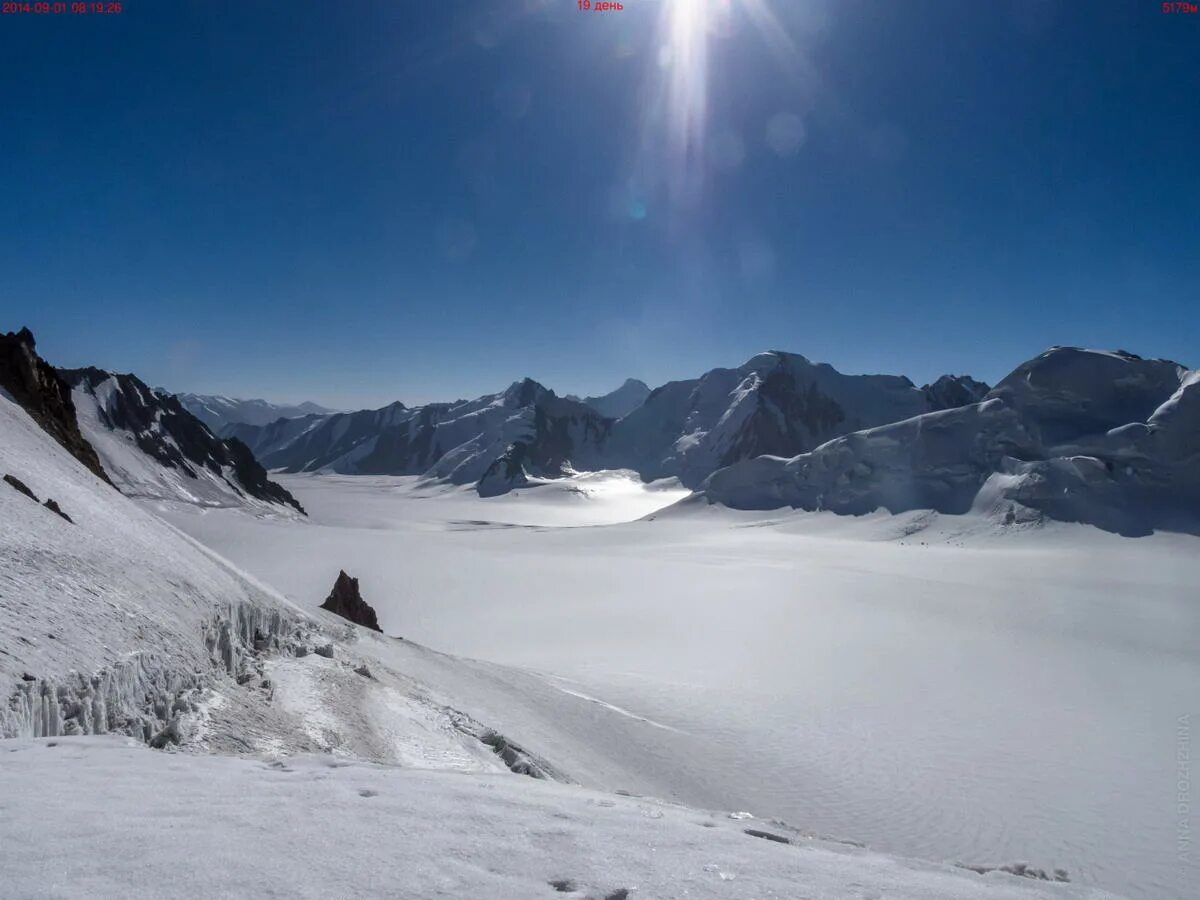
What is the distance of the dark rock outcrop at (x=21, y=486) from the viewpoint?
25.5ft

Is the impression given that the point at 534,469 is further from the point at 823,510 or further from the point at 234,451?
the point at 823,510

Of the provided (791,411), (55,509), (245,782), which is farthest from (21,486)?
(791,411)

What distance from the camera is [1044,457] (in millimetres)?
63594

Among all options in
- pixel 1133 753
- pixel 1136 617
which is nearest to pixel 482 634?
pixel 1133 753

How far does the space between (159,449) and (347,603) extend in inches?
3108

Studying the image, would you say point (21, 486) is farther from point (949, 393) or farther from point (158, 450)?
point (949, 393)

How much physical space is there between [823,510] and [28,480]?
7150 cm

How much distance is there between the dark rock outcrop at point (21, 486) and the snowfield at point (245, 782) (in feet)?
0.85

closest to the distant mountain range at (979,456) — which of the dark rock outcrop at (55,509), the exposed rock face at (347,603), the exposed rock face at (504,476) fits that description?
the exposed rock face at (347,603)

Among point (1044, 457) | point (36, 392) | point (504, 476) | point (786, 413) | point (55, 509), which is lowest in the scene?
point (55, 509)

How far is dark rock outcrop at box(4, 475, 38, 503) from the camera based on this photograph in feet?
25.5

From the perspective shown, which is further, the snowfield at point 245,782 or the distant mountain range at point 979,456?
the distant mountain range at point 979,456

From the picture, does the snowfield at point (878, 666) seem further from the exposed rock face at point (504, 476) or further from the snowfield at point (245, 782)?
the exposed rock face at point (504, 476)

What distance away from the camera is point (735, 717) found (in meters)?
16.9
